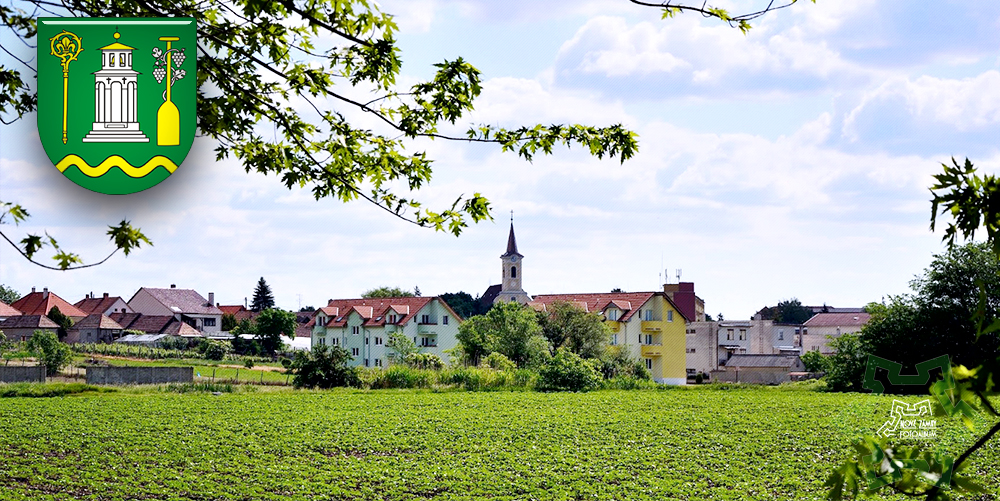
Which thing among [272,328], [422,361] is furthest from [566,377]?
[272,328]

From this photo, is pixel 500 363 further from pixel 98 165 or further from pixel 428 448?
pixel 98 165

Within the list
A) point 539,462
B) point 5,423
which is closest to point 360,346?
point 5,423

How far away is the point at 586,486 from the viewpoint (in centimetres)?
1110

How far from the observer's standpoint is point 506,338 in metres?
38.0

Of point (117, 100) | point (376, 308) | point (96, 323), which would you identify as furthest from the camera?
point (96, 323)

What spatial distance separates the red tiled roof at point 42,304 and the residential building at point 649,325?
114 feet

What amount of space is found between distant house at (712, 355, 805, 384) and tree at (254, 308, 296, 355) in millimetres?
29326

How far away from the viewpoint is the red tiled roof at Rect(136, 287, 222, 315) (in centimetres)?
7125

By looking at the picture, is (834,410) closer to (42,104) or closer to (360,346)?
(42,104)

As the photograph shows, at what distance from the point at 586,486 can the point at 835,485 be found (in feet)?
31.1

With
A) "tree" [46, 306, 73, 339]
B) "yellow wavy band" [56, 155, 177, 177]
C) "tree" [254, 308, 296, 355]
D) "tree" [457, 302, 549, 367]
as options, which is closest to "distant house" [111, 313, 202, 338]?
"tree" [46, 306, 73, 339]

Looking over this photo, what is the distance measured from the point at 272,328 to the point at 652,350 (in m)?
26.9

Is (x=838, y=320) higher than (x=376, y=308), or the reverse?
(x=376, y=308)

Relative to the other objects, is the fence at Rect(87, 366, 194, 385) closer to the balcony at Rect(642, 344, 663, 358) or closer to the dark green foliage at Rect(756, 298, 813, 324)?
the balcony at Rect(642, 344, 663, 358)
